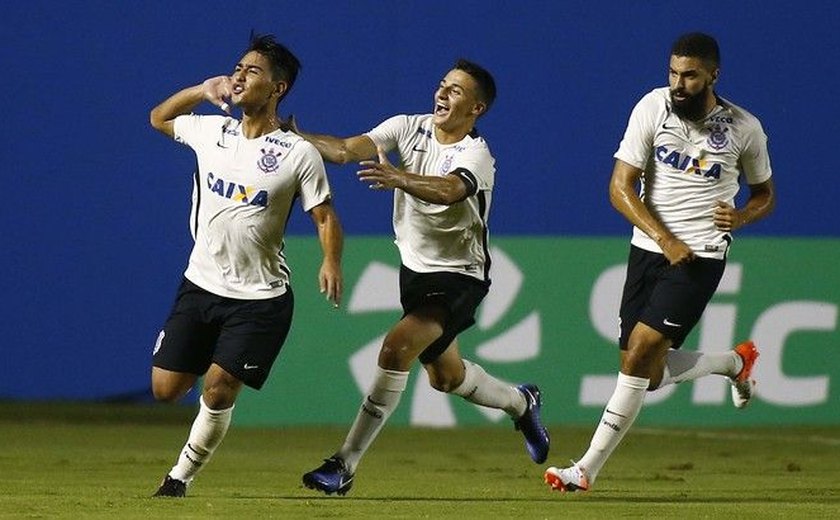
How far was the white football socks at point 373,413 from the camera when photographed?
29.4ft

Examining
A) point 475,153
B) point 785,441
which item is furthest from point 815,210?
point 475,153

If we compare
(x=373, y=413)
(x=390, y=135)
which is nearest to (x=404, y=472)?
(x=373, y=413)

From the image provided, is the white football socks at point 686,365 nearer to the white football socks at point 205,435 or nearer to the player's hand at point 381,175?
the player's hand at point 381,175

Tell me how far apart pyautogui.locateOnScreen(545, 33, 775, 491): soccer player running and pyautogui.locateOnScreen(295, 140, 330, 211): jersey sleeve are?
4.70 ft

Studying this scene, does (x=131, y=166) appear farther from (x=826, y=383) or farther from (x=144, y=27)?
(x=826, y=383)

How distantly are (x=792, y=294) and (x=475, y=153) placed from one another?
563 centimetres

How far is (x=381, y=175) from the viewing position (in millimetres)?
8328

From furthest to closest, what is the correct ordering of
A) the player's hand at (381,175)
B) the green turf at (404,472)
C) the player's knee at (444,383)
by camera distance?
the player's knee at (444,383) → the player's hand at (381,175) → the green turf at (404,472)

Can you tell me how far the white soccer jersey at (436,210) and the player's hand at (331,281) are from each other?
105 cm

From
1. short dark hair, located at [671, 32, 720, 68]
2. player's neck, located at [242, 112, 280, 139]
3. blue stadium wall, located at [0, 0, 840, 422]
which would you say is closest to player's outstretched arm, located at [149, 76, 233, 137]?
player's neck, located at [242, 112, 280, 139]

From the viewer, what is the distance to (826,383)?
45.9ft

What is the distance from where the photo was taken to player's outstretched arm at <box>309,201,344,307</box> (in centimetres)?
802

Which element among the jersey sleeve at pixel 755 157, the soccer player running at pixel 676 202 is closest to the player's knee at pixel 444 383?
the soccer player running at pixel 676 202

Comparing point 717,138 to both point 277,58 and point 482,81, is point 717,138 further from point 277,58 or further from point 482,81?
point 277,58
